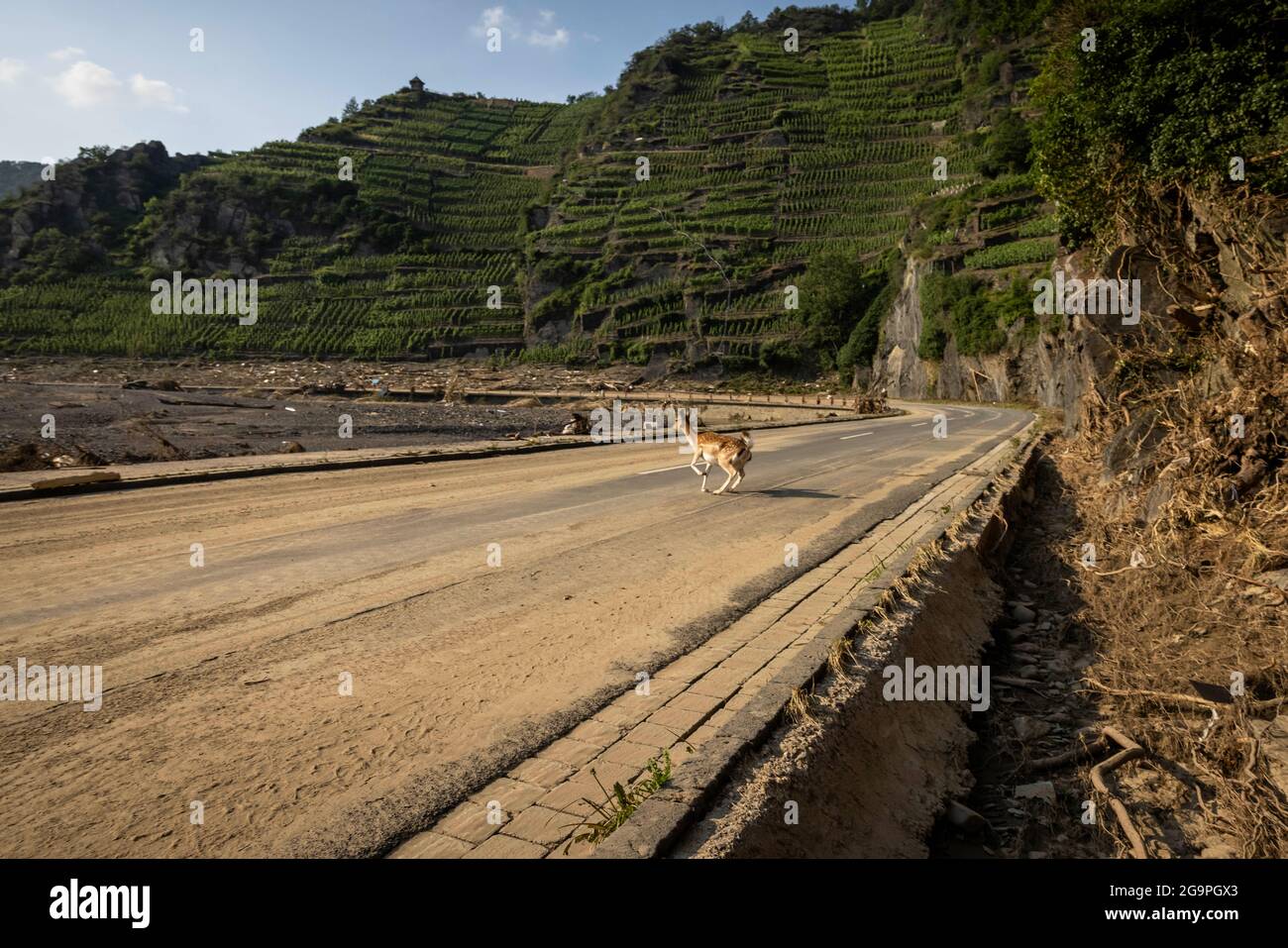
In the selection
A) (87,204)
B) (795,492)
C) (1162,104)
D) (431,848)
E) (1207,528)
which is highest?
(87,204)

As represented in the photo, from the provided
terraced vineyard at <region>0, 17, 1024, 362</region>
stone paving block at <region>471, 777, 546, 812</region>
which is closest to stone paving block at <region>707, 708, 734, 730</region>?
stone paving block at <region>471, 777, 546, 812</region>

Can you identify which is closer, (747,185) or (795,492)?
(795,492)

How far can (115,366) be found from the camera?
8069cm

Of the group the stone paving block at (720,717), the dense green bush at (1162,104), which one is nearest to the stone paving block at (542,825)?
the stone paving block at (720,717)

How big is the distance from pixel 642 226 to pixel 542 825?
105m

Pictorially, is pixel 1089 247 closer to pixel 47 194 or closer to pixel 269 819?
→ pixel 269 819

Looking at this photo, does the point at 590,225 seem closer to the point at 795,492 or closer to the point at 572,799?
the point at 795,492

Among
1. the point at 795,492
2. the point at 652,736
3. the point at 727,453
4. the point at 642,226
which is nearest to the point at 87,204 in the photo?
the point at 642,226

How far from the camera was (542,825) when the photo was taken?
3.25 metres

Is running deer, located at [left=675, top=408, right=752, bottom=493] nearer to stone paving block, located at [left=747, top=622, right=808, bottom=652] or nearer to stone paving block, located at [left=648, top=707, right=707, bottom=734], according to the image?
stone paving block, located at [left=747, top=622, right=808, bottom=652]

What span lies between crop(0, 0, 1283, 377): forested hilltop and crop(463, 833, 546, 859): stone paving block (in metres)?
58.6

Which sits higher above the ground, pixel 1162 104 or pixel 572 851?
pixel 1162 104

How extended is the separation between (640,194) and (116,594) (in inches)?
4393
